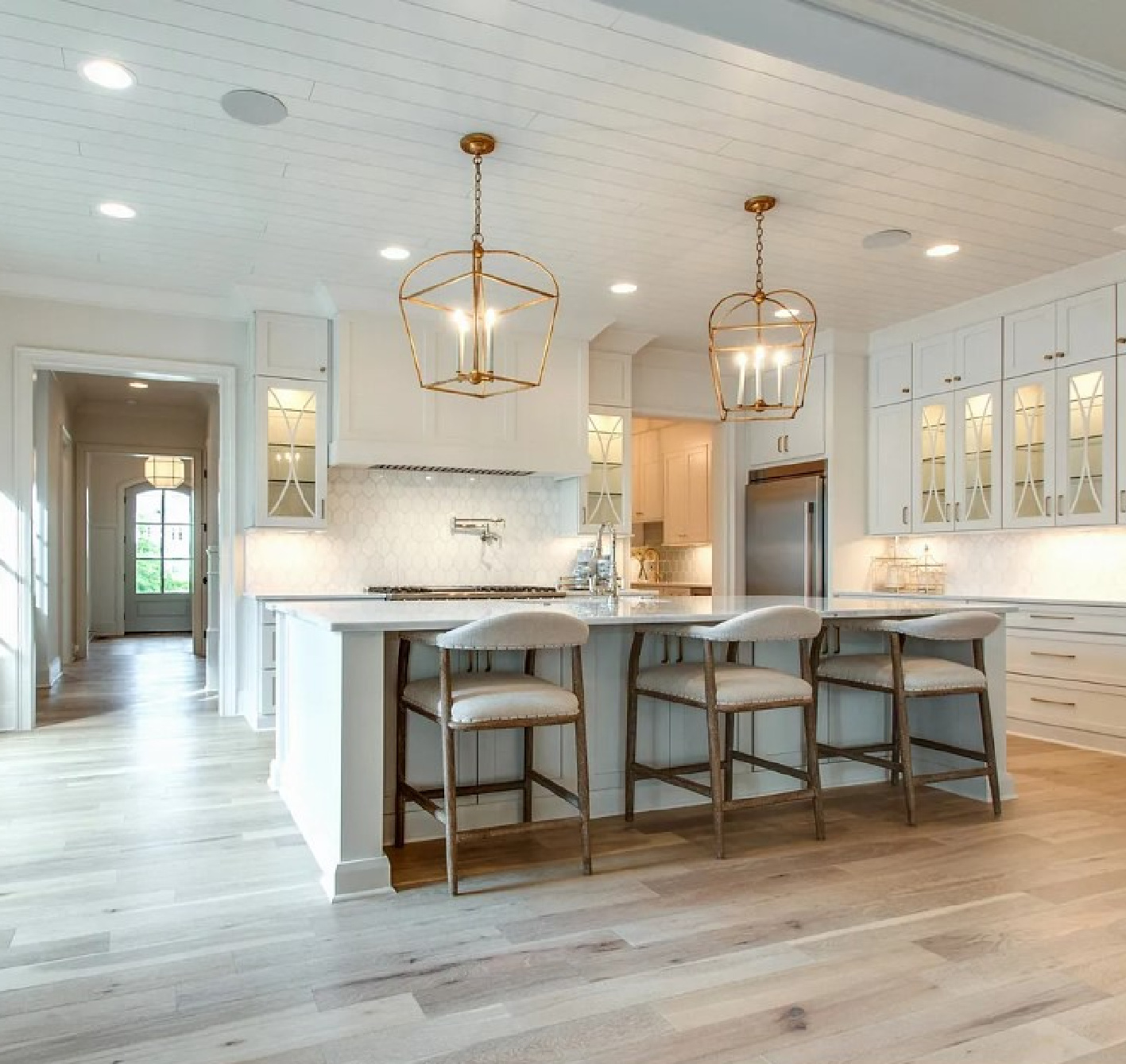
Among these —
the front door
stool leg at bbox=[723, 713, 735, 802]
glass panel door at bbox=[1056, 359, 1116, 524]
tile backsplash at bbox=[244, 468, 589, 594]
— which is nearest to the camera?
stool leg at bbox=[723, 713, 735, 802]

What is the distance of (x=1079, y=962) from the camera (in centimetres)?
221

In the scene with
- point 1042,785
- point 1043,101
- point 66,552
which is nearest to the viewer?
point 1043,101

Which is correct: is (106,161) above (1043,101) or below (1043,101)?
above

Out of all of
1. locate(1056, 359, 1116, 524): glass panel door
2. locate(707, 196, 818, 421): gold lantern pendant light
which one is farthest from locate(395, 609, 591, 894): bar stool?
locate(1056, 359, 1116, 524): glass panel door

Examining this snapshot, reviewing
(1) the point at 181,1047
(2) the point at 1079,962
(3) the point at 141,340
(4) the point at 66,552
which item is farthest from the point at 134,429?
(2) the point at 1079,962

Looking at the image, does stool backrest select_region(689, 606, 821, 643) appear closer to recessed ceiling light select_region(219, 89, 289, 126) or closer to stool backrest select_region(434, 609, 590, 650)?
stool backrest select_region(434, 609, 590, 650)

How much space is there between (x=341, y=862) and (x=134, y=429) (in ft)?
27.8

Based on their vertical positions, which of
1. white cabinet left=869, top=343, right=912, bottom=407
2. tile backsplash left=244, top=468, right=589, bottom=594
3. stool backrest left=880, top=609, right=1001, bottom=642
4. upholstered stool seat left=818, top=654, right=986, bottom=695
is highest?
white cabinet left=869, top=343, right=912, bottom=407

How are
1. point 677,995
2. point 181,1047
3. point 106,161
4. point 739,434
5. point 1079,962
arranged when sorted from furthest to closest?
point 739,434
point 106,161
point 1079,962
point 677,995
point 181,1047

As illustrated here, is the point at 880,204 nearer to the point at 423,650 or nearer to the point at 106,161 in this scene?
the point at 423,650

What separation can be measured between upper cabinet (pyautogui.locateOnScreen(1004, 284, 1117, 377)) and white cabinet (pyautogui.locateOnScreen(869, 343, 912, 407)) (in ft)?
2.53

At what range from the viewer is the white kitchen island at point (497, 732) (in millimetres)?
2729

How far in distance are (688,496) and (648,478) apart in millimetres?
796

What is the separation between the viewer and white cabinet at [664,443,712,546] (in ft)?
24.7
